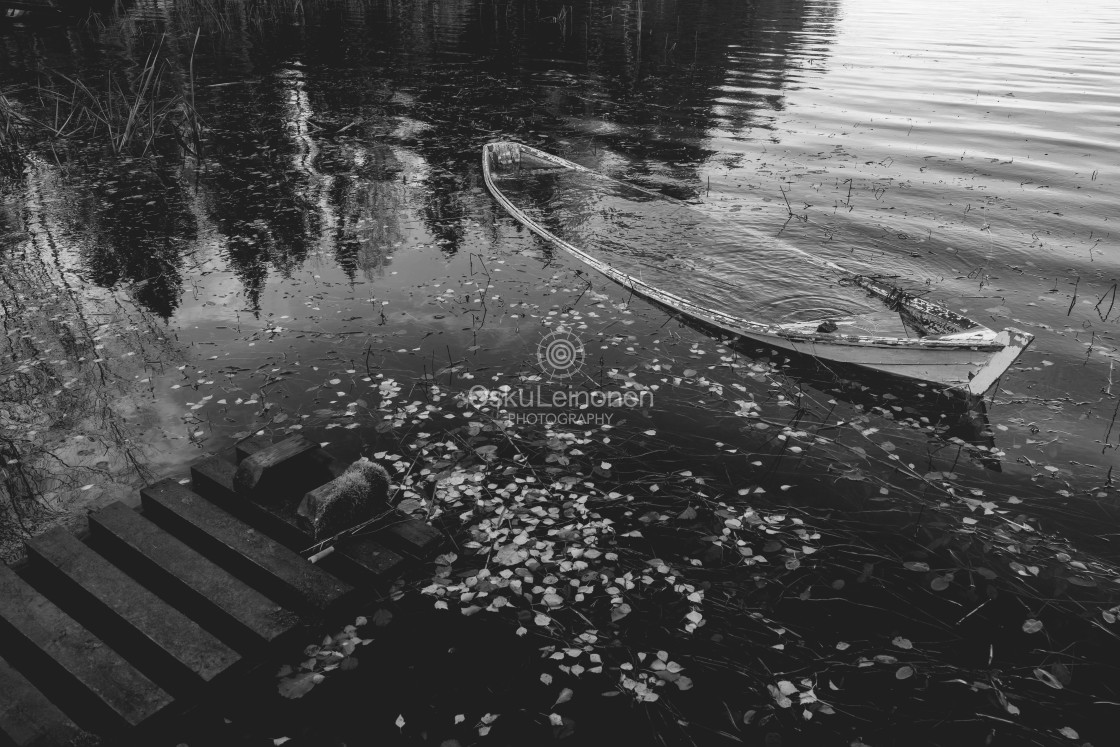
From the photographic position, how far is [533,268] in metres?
11.6

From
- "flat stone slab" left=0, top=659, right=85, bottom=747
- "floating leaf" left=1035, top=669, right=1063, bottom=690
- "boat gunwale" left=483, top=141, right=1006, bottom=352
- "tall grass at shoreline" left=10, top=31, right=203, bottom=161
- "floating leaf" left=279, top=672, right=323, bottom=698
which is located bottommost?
"floating leaf" left=279, top=672, right=323, bottom=698

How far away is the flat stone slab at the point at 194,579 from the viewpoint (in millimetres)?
5117

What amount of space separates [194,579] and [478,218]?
9432 mm

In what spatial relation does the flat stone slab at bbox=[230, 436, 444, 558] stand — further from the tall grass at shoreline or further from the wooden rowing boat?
the tall grass at shoreline

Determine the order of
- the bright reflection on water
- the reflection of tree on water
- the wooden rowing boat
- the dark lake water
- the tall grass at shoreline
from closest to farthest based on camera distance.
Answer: the reflection of tree on water < the dark lake water < the wooden rowing boat < the bright reflection on water < the tall grass at shoreline

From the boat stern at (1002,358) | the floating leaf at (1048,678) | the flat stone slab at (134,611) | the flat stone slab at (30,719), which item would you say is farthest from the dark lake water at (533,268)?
the flat stone slab at (30,719)

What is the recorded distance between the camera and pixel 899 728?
15.5ft

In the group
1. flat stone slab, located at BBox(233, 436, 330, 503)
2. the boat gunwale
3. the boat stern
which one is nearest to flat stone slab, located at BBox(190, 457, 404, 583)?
flat stone slab, located at BBox(233, 436, 330, 503)

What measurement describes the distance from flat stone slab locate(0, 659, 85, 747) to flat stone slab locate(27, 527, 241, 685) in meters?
0.63

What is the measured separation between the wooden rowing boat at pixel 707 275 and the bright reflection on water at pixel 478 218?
37 cm

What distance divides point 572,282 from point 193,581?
7080 millimetres

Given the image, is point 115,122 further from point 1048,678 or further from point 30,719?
point 1048,678

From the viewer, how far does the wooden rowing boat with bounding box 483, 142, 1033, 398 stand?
26.2 ft

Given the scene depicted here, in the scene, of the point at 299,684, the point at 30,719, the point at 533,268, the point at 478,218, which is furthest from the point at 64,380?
the point at 478,218
